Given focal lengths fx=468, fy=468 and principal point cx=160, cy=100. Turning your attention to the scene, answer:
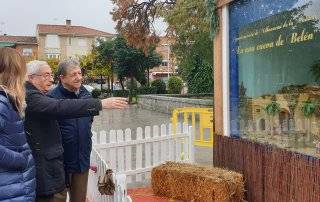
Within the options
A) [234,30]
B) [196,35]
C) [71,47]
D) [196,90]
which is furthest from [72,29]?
[234,30]

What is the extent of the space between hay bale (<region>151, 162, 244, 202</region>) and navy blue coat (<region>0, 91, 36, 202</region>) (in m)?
2.87

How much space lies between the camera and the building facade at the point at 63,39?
271 ft

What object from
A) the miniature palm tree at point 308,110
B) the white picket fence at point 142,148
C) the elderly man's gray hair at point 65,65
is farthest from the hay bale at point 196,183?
the elderly man's gray hair at point 65,65

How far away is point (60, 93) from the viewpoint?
4.17 metres

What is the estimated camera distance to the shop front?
4262 mm

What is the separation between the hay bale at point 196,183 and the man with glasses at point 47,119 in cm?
228

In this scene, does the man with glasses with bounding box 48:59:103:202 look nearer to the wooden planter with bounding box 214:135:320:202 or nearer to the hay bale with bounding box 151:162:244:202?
the hay bale with bounding box 151:162:244:202

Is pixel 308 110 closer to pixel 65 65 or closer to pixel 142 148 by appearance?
pixel 65 65

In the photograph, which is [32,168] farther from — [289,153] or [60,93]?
[289,153]

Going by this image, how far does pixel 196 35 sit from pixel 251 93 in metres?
14.2

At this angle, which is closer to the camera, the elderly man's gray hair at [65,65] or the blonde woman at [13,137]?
the blonde woman at [13,137]

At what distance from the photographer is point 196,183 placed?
5.57m

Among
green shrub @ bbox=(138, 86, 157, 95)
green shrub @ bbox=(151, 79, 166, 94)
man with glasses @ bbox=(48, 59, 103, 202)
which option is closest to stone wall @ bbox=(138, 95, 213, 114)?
green shrub @ bbox=(138, 86, 157, 95)

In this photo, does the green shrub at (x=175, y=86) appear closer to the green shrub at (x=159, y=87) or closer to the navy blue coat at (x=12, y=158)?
the green shrub at (x=159, y=87)
